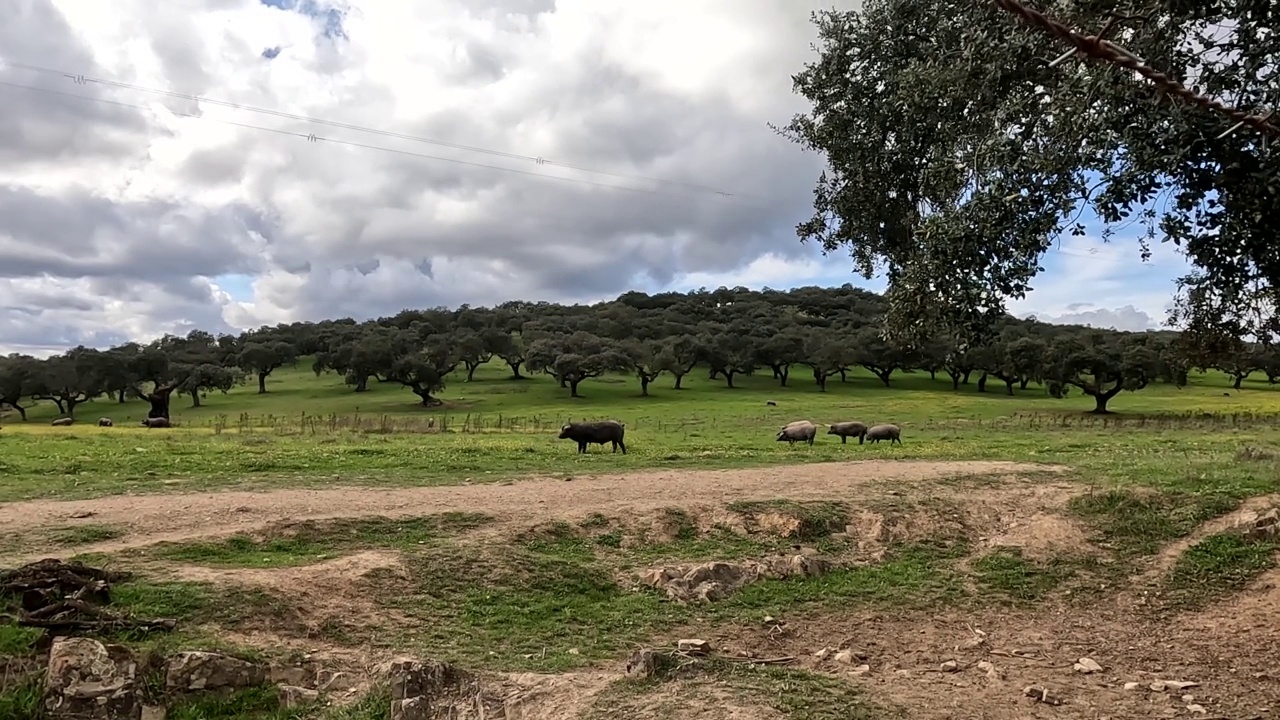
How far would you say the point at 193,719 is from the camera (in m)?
7.12

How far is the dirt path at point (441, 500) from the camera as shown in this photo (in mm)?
12328

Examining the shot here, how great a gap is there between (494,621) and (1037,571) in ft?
25.0

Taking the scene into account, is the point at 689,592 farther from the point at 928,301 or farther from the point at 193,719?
the point at 193,719

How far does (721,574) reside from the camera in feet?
36.2

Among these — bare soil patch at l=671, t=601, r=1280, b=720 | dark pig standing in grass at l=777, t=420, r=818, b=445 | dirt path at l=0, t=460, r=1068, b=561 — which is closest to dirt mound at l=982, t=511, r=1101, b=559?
bare soil patch at l=671, t=601, r=1280, b=720

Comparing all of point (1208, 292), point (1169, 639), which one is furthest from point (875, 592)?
point (1208, 292)

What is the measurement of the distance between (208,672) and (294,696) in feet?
2.63

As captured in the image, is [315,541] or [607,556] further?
[607,556]

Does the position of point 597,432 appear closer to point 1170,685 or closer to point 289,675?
point 289,675

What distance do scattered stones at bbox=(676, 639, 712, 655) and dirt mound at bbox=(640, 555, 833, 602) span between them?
1896mm

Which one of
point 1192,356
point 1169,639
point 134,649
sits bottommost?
point 1169,639

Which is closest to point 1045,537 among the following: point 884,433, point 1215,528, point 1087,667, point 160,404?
point 1215,528

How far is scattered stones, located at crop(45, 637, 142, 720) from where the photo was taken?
23.0 ft

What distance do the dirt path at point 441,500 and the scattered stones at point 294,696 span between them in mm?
4709
